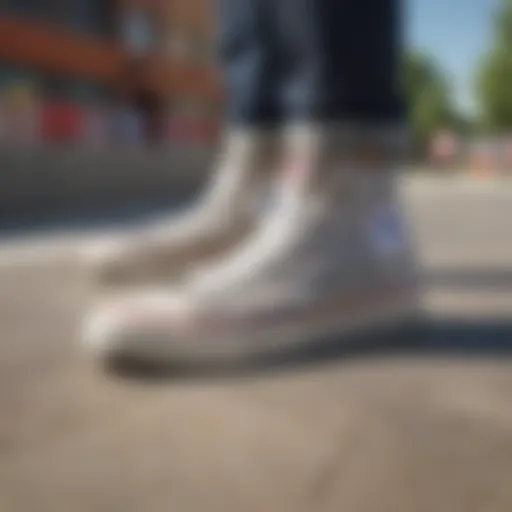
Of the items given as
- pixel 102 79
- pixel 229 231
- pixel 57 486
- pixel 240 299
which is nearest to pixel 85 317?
pixel 229 231

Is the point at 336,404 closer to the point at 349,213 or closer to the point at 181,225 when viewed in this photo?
the point at 349,213

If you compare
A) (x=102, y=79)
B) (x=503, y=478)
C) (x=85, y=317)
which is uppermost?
(x=503, y=478)

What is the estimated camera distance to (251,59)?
124 centimetres

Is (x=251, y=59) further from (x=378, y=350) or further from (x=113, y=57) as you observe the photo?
(x=113, y=57)

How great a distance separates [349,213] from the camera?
3.88 ft

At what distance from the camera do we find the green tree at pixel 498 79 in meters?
27.5

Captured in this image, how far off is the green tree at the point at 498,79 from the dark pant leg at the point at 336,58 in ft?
89.5

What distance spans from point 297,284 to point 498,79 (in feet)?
92.5

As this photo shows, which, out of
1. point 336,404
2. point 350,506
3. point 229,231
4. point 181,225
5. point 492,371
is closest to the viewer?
point 350,506

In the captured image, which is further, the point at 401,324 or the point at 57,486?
the point at 401,324

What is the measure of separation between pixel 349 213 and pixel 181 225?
1.59 feet

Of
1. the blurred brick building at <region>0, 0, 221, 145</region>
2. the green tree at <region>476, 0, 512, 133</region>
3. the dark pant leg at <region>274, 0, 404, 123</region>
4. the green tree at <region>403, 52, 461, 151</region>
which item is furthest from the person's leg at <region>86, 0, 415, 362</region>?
the green tree at <region>403, 52, 461, 151</region>

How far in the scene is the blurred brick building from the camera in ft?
38.7

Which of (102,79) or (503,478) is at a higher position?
(503,478)
